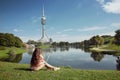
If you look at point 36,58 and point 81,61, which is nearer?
point 36,58

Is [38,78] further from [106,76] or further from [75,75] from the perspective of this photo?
[106,76]

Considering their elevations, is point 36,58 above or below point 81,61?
above

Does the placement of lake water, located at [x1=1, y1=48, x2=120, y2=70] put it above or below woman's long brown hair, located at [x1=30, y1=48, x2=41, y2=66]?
below

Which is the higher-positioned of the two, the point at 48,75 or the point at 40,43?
the point at 40,43

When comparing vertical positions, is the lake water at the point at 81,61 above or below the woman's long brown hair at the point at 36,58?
below

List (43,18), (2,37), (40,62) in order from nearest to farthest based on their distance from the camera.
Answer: (40,62), (43,18), (2,37)


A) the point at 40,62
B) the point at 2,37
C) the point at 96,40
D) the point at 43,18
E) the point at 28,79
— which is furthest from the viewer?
the point at 96,40

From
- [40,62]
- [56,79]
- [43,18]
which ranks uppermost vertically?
[43,18]

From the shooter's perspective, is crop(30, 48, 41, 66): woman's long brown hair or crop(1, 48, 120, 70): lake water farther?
crop(1, 48, 120, 70): lake water

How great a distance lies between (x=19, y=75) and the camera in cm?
1344

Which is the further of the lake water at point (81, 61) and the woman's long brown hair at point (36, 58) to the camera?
the lake water at point (81, 61)

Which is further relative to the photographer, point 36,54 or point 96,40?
point 96,40

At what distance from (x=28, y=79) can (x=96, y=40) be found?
525ft

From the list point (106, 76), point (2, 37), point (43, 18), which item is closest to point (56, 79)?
point (106, 76)
